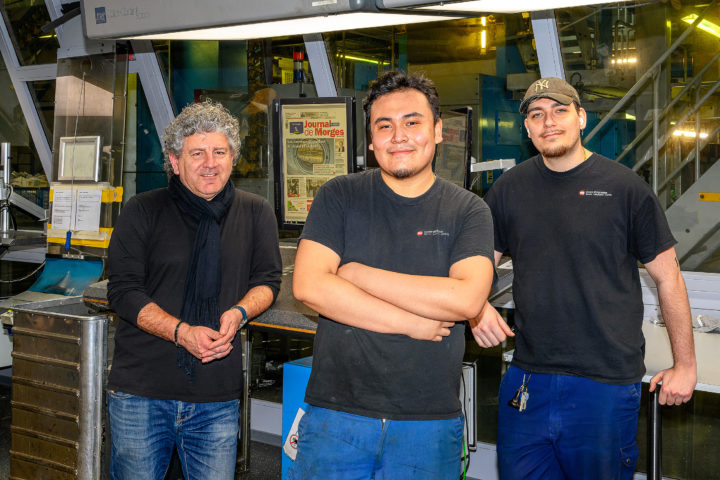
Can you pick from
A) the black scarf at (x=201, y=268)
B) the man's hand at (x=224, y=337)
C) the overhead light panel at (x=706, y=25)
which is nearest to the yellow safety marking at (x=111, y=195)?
the black scarf at (x=201, y=268)

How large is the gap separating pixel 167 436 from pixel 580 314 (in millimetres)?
1297

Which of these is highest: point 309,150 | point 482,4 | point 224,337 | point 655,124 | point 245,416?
point 482,4

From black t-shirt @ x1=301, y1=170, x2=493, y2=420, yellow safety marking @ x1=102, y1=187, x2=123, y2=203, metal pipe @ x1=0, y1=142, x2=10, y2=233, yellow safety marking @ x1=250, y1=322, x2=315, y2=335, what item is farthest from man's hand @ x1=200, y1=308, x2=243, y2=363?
metal pipe @ x1=0, y1=142, x2=10, y2=233

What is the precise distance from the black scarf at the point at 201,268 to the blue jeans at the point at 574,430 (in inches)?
37.8

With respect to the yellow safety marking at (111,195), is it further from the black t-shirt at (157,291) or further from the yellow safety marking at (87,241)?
the black t-shirt at (157,291)

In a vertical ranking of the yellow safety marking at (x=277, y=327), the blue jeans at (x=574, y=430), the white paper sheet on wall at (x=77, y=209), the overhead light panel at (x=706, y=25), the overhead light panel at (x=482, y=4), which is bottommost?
the blue jeans at (x=574, y=430)

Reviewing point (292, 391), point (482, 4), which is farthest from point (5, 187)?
point (482, 4)

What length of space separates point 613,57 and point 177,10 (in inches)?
80.7

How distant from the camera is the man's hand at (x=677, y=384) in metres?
2.08

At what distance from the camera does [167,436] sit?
7.32ft

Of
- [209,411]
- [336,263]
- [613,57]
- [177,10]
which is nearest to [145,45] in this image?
[177,10]

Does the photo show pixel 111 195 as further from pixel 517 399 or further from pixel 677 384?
pixel 677 384

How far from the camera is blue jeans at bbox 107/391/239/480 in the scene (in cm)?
218

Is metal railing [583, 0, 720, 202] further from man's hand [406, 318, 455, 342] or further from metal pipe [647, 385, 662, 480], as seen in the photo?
man's hand [406, 318, 455, 342]
